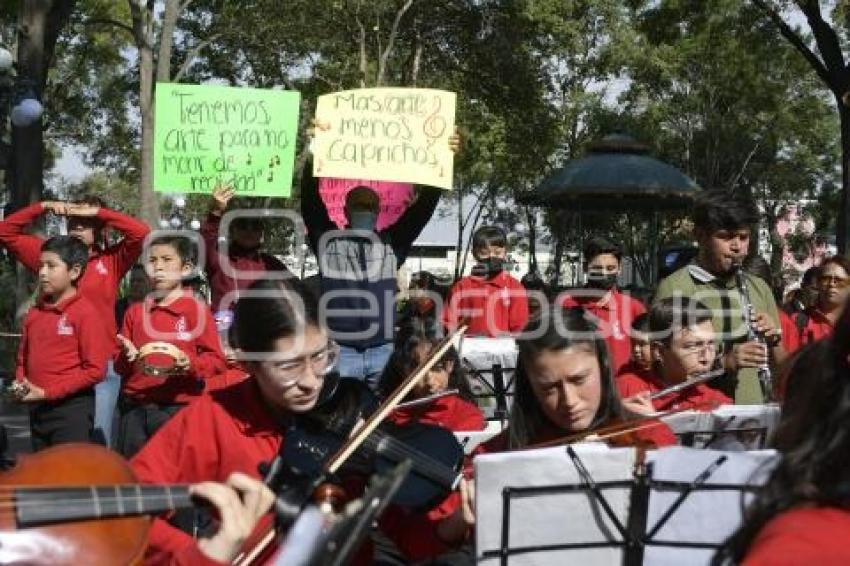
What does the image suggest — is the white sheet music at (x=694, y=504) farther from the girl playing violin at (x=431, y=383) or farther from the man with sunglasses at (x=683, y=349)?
the man with sunglasses at (x=683, y=349)

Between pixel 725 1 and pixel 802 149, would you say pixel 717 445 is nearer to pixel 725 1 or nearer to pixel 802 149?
pixel 725 1

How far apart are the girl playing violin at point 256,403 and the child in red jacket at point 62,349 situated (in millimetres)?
3102

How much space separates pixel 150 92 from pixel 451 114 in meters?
10.3

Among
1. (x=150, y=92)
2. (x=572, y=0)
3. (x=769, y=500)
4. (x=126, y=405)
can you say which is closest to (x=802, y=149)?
(x=572, y=0)

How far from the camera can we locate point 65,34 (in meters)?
23.9

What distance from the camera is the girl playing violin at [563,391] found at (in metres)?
3.15

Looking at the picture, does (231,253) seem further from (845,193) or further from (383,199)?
(845,193)

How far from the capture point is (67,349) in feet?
19.1

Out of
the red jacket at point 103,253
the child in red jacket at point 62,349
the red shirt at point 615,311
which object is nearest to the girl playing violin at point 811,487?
the red shirt at point 615,311

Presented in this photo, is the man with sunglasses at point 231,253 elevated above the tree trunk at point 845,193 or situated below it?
below

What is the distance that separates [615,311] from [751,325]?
5.32ft

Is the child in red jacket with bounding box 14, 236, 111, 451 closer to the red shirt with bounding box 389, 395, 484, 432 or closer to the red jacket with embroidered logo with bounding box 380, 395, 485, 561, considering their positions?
the red shirt with bounding box 389, 395, 484, 432

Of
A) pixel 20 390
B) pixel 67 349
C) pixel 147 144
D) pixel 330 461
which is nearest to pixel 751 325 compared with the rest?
pixel 330 461

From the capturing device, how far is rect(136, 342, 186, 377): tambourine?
5754mm
